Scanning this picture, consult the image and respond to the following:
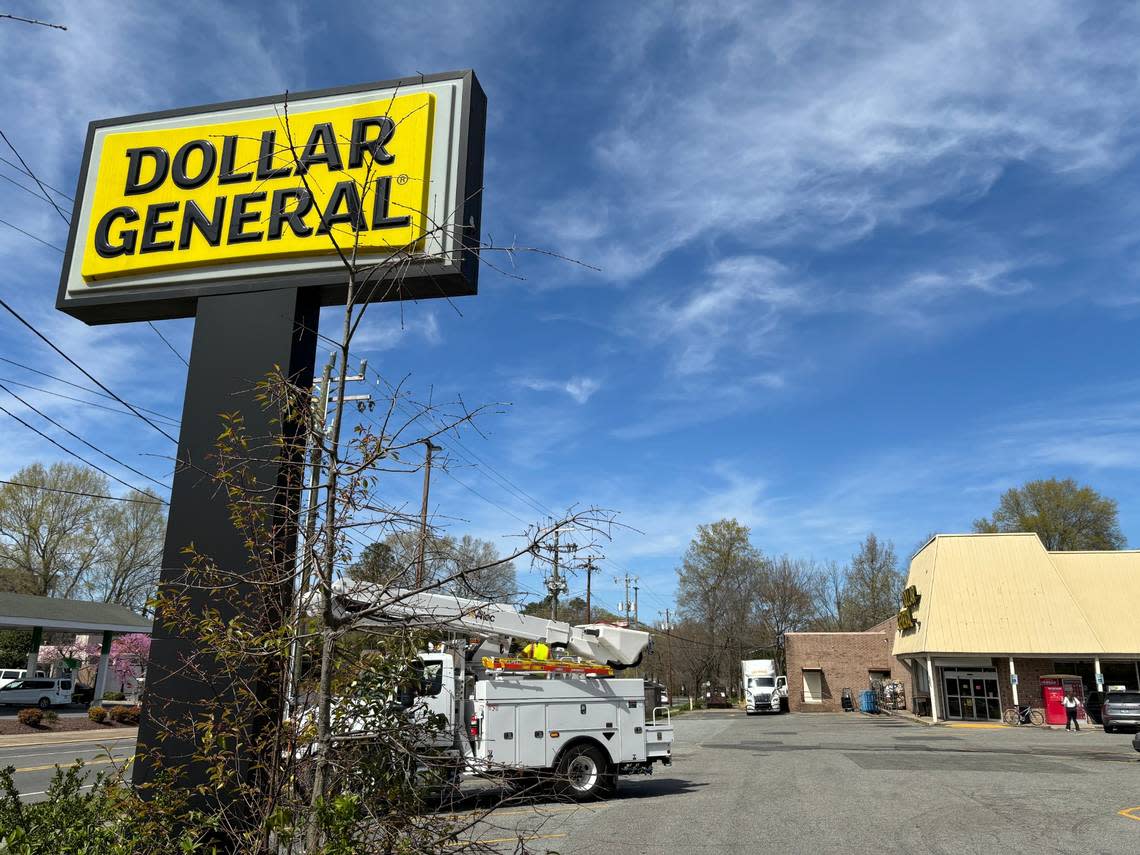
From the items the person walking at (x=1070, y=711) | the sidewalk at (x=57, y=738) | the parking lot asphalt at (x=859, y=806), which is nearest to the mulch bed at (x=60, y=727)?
the sidewalk at (x=57, y=738)

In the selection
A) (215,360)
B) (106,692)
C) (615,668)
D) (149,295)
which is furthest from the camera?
(106,692)


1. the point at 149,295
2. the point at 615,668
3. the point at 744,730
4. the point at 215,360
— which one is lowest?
the point at 744,730

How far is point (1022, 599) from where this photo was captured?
36844 mm

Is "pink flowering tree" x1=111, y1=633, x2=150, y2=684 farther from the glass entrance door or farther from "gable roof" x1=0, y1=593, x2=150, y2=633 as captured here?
the glass entrance door

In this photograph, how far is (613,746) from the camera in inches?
531

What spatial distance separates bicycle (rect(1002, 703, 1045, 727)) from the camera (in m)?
35.3

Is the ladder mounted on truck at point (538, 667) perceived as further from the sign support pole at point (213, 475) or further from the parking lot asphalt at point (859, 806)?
the sign support pole at point (213, 475)

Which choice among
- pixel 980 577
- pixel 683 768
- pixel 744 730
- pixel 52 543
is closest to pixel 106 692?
pixel 52 543

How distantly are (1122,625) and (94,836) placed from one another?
41110mm

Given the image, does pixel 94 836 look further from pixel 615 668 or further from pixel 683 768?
pixel 683 768

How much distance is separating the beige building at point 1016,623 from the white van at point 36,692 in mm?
43834

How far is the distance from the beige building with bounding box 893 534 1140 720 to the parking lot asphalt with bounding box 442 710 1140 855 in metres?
13.9

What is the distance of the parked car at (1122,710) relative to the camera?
28.5 metres

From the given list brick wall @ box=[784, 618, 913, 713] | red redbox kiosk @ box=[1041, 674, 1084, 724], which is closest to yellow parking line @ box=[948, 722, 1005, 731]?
red redbox kiosk @ box=[1041, 674, 1084, 724]
